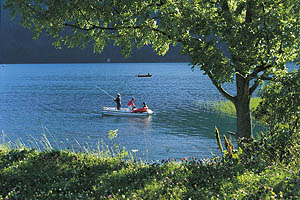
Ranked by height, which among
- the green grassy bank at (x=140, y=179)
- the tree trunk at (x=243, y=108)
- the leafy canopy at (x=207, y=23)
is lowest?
the green grassy bank at (x=140, y=179)

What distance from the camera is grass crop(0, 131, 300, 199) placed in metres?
6.46

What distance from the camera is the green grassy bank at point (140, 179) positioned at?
21.2 feet

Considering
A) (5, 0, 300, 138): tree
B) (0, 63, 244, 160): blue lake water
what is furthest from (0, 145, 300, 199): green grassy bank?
(0, 63, 244, 160): blue lake water

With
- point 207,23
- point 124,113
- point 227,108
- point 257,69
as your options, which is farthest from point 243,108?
point 227,108

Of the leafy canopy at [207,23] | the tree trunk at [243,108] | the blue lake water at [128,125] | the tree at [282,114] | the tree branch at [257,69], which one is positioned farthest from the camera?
the blue lake water at [128,125]

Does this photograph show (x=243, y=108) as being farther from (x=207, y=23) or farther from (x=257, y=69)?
(x=207, y=23)

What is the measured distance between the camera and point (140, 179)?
7.57m

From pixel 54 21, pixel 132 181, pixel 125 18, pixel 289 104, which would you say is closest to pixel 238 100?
pixel 289 104

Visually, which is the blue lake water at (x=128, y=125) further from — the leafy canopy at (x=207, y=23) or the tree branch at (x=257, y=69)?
the tree branch at (x=257, y=69)

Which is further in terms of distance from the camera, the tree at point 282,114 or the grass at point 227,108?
the grass at point 227,108

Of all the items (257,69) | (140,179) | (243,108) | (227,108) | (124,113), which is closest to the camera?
(140,179)

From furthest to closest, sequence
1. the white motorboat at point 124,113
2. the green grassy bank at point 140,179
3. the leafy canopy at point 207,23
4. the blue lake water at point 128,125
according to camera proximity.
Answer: the white motorboat at point 124,113 < the blue lake water at point 128,125 < the leafy canopy at point 207,23 < the green grassy bank at point 140,179

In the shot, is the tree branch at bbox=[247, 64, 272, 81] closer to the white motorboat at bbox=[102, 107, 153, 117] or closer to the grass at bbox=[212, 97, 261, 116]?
the grass at bbox=[212, 97, 261, 116]

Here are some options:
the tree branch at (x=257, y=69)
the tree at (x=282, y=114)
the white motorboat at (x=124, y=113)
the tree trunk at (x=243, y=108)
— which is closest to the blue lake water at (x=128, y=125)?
the white motorboat at (x=124, y=113)
